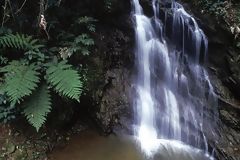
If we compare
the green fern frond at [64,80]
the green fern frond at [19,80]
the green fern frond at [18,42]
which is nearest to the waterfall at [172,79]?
the green fern frond at [64,80]

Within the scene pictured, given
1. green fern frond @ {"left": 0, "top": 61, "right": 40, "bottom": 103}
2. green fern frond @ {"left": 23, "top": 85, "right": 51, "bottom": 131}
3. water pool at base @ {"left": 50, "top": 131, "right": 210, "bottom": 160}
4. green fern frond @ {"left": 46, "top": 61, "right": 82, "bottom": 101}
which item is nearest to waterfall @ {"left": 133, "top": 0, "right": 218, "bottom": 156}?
water pool at base @ {"left": 50, "top": 131, "right": 210, "bottom": 160}

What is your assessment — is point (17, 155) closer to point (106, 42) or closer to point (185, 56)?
point (106, 42)

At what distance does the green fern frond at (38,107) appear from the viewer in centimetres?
582

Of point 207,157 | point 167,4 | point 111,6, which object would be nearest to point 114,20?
point 111,6

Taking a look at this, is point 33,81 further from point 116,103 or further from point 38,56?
point 116,103

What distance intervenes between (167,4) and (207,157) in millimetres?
3617

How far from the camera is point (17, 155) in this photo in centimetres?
602

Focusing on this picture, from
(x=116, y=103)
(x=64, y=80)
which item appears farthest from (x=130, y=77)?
(x=64, y=80)

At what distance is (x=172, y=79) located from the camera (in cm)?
835

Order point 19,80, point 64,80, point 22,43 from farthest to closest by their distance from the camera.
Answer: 1. point 22,43
2. point 64,80
3. point 19,80

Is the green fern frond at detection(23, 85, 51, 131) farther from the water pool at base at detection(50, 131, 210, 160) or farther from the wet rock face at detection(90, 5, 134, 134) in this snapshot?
the wet rock face at detection(90, 5, 134, 134)

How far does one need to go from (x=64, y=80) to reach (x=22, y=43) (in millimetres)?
955

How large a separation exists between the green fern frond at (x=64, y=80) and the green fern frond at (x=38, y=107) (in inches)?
7.9

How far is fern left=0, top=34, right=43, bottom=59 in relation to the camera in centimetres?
612
